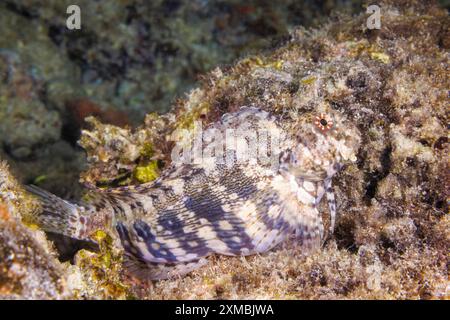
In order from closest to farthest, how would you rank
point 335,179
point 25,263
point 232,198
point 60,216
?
point 25,263 < point 232,198 < point 60,216 < point 335,179

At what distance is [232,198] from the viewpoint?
3.12 m

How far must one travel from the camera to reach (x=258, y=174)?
10.4 feet

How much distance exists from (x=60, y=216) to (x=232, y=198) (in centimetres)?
154

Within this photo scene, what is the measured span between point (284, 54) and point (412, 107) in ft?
5.07

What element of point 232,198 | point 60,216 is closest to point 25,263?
point 60,216

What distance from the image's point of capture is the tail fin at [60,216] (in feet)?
10.2

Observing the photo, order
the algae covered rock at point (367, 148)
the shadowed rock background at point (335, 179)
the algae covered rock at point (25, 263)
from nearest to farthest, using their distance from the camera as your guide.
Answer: the algae covered rock at point (25, 263) < the shadowed rock background at point (335, 179) < the algae covered rock at point (367, 148)

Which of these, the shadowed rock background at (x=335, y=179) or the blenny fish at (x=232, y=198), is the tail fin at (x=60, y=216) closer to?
the blenny fish at (x=232, y=198)

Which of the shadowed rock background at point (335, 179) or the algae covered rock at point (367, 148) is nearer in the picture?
the shadowed rock background at point (335, 179)

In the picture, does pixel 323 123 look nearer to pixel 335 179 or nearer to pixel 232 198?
pixel 335 179

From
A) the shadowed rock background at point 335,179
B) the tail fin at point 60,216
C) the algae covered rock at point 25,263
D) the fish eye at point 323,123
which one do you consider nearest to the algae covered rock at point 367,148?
the shadowed rock background at point 335,179
